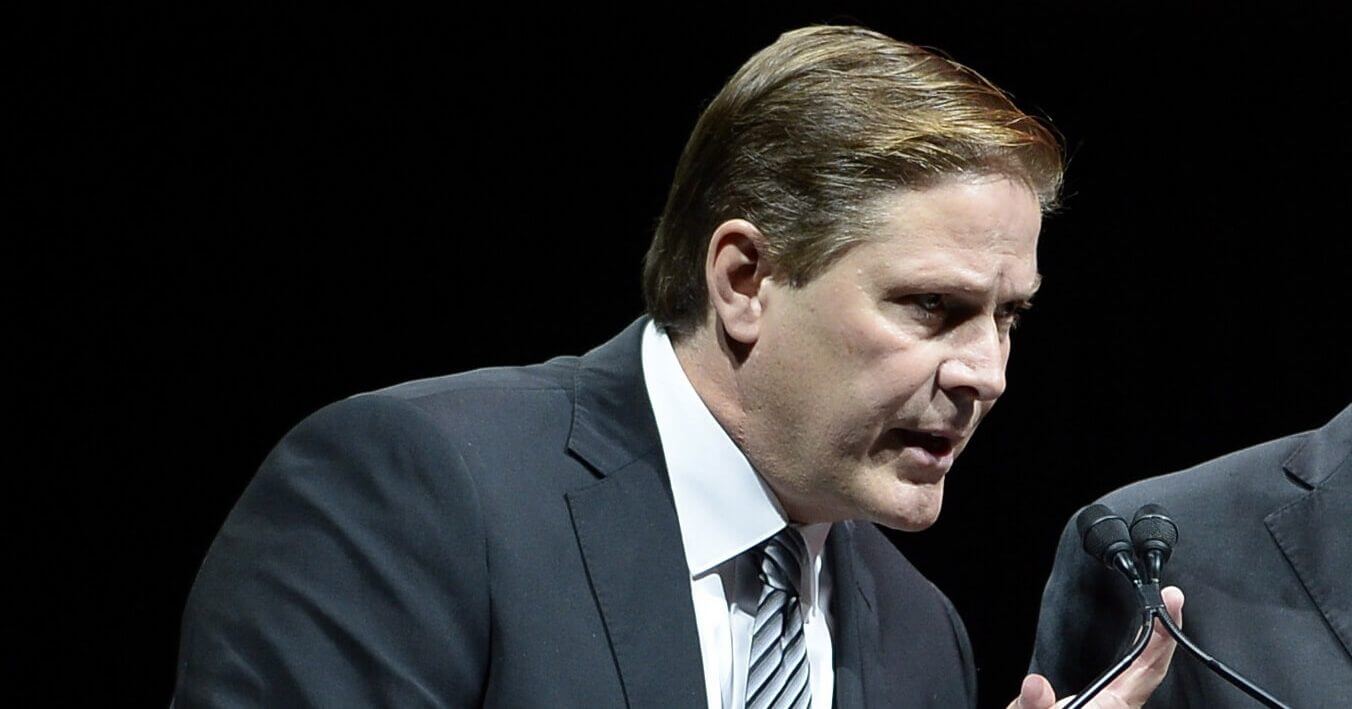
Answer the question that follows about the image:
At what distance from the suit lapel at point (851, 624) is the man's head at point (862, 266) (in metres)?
0.19

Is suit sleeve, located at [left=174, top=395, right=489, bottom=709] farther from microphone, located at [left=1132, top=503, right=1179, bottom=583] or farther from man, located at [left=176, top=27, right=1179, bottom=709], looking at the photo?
microphone, located at [left=1132, top=503, right=1179, bottom=583]

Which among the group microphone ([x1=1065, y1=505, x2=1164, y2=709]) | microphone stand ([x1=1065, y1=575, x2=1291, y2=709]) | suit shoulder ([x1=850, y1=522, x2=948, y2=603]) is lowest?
suit shoulder ([x1=850, y1=522, x2=948, y2=603])

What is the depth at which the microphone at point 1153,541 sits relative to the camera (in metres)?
2.05

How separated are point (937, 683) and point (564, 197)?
120cm

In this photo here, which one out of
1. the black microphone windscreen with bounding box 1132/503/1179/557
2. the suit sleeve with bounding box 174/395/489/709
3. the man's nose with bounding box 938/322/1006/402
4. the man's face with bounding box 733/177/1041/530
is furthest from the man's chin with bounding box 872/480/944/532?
the suit sleeve with bounding box 174/395/489/709

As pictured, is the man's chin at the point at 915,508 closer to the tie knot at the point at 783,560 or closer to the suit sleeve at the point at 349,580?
the tie knot at the point at 783,560

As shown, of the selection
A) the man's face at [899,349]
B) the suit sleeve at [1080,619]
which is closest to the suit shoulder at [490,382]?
the man's face at [899,349]

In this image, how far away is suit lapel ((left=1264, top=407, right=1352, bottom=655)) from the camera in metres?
2.40

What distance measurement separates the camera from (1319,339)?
3.41 m

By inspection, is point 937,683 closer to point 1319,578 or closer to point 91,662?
point 1319,578

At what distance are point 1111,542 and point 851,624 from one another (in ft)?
1.35

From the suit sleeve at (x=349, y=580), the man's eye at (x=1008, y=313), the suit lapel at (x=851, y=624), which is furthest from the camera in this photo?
the suit lapel at (x=851, y=624)

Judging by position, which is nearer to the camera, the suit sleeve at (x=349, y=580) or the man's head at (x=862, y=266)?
the suit sleeve at (x=349, y=580)

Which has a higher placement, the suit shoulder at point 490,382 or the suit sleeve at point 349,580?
the suit shoulder at point 490,382
